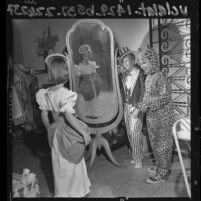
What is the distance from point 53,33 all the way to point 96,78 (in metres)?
0.40

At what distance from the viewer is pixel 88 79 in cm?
197

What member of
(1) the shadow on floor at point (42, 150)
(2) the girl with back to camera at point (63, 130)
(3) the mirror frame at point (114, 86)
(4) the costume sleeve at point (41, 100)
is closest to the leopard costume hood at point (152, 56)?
(3) the mirror frame at point (114, 86)

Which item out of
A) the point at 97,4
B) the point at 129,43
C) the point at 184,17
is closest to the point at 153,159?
the point at 129,43

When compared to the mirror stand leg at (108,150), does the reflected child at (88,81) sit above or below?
above

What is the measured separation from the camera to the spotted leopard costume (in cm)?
193

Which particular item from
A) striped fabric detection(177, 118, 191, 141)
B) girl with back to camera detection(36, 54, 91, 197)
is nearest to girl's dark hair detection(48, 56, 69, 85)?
girl with back to camera detection(36, 54, 91, 197)

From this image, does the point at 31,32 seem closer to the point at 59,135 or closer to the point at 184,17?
the point at 59,135

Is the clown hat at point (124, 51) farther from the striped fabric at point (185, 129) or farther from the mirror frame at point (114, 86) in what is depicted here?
the striped fabric at point (185, 129)

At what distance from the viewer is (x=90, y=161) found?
1.99 m

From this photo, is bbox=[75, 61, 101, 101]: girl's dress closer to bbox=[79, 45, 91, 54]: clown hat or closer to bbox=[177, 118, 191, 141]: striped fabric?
bbox=[79, 45, 91, 54]: clown hat

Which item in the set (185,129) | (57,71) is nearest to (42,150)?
(57,71)

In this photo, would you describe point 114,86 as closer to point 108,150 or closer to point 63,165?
point 108,150

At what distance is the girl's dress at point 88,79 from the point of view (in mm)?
1968

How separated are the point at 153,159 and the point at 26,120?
34.9 inches
